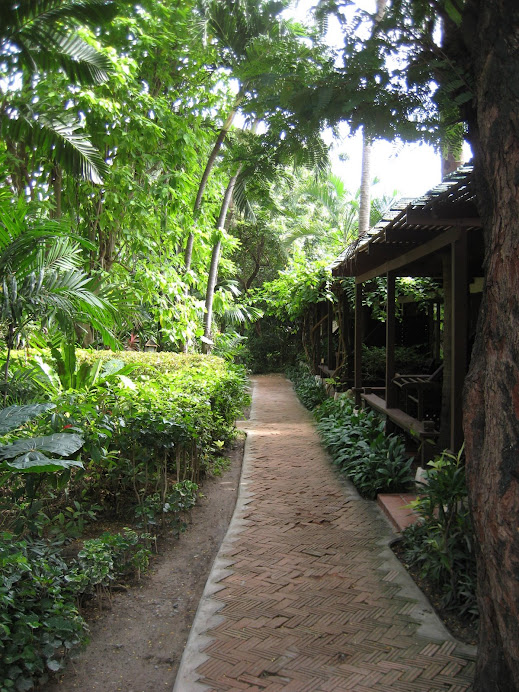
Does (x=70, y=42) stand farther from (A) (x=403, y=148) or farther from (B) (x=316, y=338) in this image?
(B) (x=316, y=338)

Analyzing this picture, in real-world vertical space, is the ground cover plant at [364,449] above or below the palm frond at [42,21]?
below

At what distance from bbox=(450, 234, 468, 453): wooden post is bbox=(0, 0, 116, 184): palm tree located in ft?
11.0

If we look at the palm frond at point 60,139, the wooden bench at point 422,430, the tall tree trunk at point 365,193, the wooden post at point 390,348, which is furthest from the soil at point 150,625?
the tall tree trunk at point 365,193

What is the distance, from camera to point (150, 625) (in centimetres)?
339

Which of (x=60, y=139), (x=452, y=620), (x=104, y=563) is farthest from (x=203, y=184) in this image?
(x=452, y=620)

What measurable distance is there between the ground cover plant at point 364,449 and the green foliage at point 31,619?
356 cm

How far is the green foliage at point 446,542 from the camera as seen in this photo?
349cm

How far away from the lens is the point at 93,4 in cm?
362

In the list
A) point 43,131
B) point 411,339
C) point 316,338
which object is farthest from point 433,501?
point 316,338

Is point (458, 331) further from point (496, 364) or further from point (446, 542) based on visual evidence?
point (496, 364)

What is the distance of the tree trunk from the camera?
2.16 metres

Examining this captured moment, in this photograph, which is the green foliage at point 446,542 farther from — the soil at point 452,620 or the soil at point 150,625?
the soil at point 150,625

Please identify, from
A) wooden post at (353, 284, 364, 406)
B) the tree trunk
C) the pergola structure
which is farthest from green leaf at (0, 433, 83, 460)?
wooden post at (353, 284, 364, 406)

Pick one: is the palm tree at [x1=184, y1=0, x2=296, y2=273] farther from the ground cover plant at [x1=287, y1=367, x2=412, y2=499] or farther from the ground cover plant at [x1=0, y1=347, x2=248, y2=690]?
the ground cover plant at [x1=287, y1=367, x2=412, y2=499]
